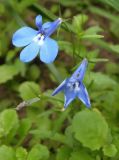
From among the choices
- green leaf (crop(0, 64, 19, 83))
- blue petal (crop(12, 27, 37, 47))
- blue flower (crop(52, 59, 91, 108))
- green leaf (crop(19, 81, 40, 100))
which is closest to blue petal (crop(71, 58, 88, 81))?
blue flower (crop(52, 59, 91, 108))

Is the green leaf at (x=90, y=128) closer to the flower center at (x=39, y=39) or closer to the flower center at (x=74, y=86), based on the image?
the flower center at (x=74, y=86)

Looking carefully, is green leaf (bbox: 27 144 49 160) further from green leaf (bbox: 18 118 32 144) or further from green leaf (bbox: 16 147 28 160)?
green leaf (bbox: 18 118 32 144)

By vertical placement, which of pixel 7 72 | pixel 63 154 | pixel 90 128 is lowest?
pixel 63 154

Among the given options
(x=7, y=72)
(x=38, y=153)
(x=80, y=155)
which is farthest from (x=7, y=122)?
(x=7, y=72)

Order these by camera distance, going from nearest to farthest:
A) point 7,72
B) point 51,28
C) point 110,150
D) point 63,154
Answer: point 51,28, point 110,150, point 63,154, point 7,72

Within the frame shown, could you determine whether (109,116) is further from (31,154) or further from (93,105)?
(31,154)

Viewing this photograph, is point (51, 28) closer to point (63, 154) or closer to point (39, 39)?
point (39, 39)

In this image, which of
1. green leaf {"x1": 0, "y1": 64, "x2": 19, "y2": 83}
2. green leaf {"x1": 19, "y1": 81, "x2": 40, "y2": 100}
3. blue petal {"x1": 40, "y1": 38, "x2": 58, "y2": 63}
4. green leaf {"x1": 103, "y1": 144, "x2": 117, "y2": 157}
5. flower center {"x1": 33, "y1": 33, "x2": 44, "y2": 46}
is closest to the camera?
blue petal {"x1": 40, "y1": 38, "x2": 58, "y2": 63}
